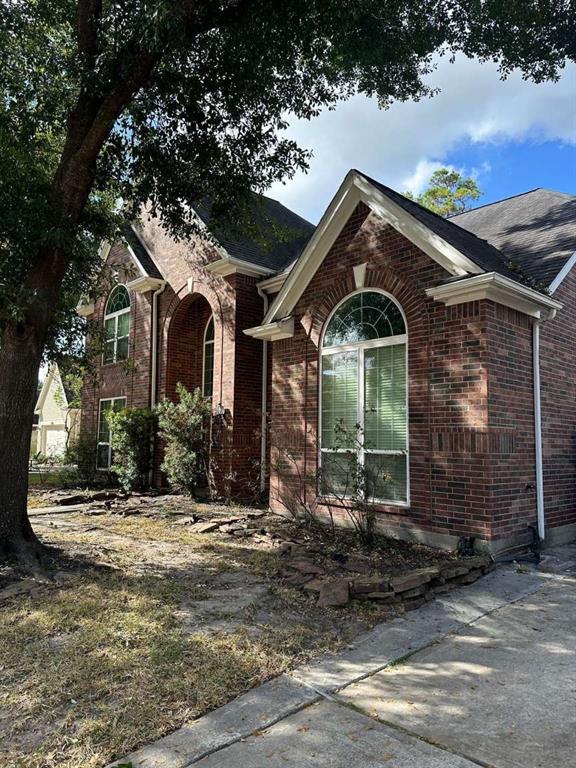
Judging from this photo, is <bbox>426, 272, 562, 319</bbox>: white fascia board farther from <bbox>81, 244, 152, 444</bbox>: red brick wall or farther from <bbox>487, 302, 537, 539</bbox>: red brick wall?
<bbox>81, 244, 152, 444</bbox>: red brick wall

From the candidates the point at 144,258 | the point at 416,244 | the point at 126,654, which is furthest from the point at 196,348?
the point at 126,654

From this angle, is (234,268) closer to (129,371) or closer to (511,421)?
(129,371)

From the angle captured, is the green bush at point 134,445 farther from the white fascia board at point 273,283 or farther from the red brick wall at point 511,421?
the red brick wall at point 511,421

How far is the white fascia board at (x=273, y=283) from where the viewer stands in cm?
1212

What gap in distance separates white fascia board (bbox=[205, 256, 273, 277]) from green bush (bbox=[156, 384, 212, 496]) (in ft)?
9.39

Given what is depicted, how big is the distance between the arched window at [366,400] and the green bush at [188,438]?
3992 mm

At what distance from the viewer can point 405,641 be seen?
4.41 meters

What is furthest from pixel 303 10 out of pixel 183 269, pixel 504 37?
pixel 183 269

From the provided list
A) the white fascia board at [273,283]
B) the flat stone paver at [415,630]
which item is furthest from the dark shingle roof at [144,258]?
the flat stone paver at [415,630]

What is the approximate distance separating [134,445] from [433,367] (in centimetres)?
891

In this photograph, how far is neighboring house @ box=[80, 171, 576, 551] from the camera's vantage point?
7.02 m

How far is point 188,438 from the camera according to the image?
1223cm

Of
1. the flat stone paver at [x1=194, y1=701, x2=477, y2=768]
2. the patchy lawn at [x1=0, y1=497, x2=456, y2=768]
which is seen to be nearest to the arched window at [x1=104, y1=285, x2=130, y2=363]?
the patchy lawn at [x1=0, y1=497, x2=456, y2=768]

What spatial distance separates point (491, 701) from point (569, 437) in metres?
6.10
